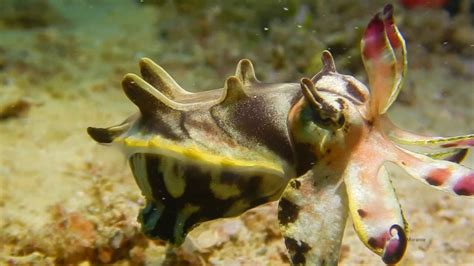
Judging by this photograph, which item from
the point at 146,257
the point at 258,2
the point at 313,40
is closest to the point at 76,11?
the point at 258,2

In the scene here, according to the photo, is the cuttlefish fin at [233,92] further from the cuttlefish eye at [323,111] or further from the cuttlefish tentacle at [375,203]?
the cuttlefish tentacle at [375,203]

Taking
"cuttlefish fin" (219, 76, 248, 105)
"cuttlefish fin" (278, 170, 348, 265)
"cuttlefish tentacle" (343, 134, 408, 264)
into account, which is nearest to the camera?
"cuttlefish tentacle" (343, 134, 408, 264)

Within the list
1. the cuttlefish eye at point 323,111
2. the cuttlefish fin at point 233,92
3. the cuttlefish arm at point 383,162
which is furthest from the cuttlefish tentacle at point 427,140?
the cuttlefish fin at point 233,92

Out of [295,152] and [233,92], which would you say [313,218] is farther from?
[233,92]

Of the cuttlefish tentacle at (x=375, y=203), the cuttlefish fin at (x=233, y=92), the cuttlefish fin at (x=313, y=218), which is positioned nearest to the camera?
the cuttlefish tentacle at (x=375, y=203)

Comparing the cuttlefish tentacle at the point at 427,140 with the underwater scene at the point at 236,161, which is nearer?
the underwater scene at the point at 236,161

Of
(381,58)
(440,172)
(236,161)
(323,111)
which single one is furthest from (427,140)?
(236,161)

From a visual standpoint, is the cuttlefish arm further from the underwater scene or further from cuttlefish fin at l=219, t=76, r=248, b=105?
cuttlefish fin at l=219, t=76, r=248, b=105

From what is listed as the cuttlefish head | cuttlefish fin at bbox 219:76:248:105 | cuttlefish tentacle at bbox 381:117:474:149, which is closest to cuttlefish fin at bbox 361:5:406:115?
the cuttlefish head

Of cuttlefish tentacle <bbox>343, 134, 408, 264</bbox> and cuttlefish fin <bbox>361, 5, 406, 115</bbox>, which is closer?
cuttlefish tentacle <bbox>343, 134, 408, 264</bbox>

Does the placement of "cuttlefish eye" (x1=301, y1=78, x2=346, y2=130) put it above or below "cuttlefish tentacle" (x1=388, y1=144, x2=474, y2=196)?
above
